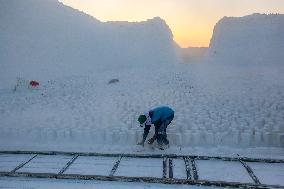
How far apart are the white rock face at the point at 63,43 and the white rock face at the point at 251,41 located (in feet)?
27.0

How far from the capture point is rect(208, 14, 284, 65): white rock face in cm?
2728

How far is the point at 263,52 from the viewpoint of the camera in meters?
27.4

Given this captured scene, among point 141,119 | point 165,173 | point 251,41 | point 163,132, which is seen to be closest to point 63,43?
point 251,41

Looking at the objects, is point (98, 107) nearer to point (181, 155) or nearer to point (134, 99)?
point (134, 99)

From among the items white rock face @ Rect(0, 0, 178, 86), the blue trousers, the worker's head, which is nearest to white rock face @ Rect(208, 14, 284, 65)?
white rock face @ Rect(0, 0, 178, 86)

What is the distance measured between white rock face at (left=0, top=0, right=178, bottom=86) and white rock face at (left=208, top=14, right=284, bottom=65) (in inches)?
324

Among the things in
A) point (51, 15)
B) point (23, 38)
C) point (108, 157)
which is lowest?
point (108, 157)

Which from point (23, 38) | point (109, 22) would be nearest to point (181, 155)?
point (23, 38)

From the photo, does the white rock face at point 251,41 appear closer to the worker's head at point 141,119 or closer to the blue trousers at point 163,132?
the blue trousers at point 163,132

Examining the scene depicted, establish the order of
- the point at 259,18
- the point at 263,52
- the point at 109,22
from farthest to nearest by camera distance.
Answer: the point at 109,22 < the point at 259,18 < the point at 263,52

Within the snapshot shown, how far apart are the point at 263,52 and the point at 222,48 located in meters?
3.71

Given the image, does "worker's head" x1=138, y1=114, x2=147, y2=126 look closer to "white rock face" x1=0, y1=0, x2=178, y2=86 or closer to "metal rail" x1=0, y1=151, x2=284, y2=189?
"metal rail" x1=0, y1=151, x2=284, y2=189

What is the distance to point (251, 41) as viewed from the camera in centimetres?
2845

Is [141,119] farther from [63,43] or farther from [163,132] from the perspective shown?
[63,43]
